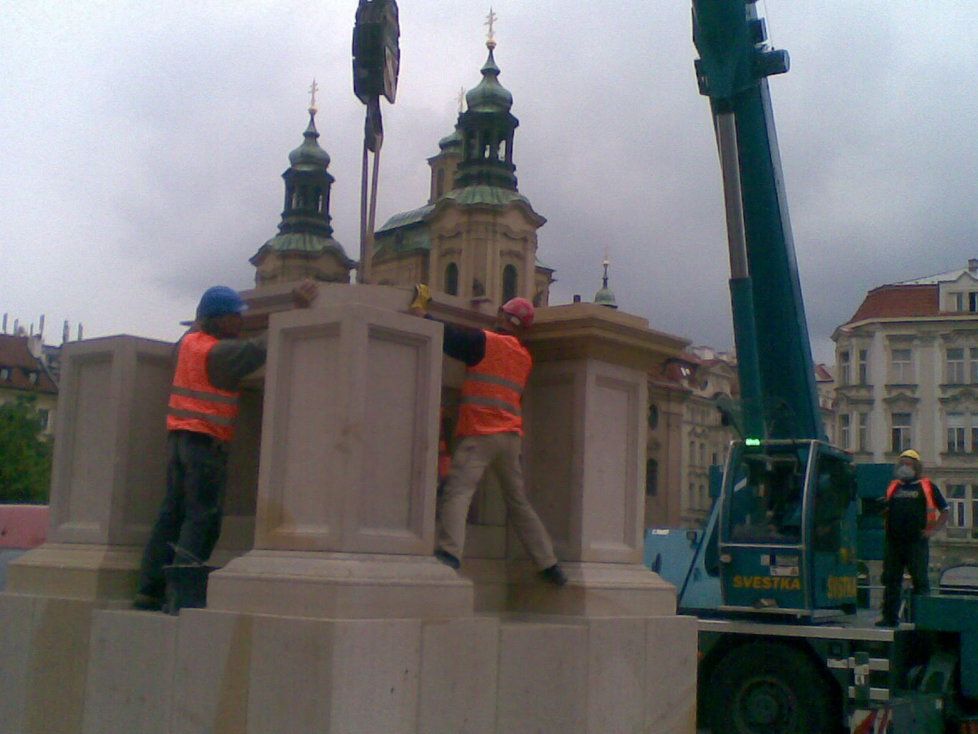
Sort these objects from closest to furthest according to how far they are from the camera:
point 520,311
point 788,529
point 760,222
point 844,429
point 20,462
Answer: point 520,311, point 788,529, point 760,222, point 20,462, point 844,429

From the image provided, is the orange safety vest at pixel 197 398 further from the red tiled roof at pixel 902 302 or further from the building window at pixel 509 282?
the building window at pixel 509 282

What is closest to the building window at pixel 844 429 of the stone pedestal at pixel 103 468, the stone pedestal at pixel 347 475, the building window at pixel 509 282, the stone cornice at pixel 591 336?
the building window at pixel 509 282

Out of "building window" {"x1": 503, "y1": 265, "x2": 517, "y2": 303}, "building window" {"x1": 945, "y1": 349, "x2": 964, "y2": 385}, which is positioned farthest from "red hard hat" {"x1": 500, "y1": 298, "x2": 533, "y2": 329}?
"building window" {"x1": 503, "y1": 265, "x2": 517, "y2": 303}

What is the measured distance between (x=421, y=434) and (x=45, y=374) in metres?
74.5

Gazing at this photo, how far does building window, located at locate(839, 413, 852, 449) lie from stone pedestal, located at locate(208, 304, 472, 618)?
52657mm

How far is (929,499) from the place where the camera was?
1082 cm

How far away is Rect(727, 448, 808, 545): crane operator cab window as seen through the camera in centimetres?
1153

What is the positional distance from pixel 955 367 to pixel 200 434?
52226 millimetres

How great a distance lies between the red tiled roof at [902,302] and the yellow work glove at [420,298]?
51.7 meters

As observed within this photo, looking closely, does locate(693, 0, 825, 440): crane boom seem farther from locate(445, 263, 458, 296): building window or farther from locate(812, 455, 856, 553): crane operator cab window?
locate(445, 263, 458, 296): building window

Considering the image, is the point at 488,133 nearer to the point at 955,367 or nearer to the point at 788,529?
the point at 955,367

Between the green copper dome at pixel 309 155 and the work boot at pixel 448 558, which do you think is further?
the green copper dome at pixel 309 155

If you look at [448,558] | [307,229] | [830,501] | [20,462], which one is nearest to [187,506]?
[448,558]

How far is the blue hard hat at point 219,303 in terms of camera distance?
5473 mm
